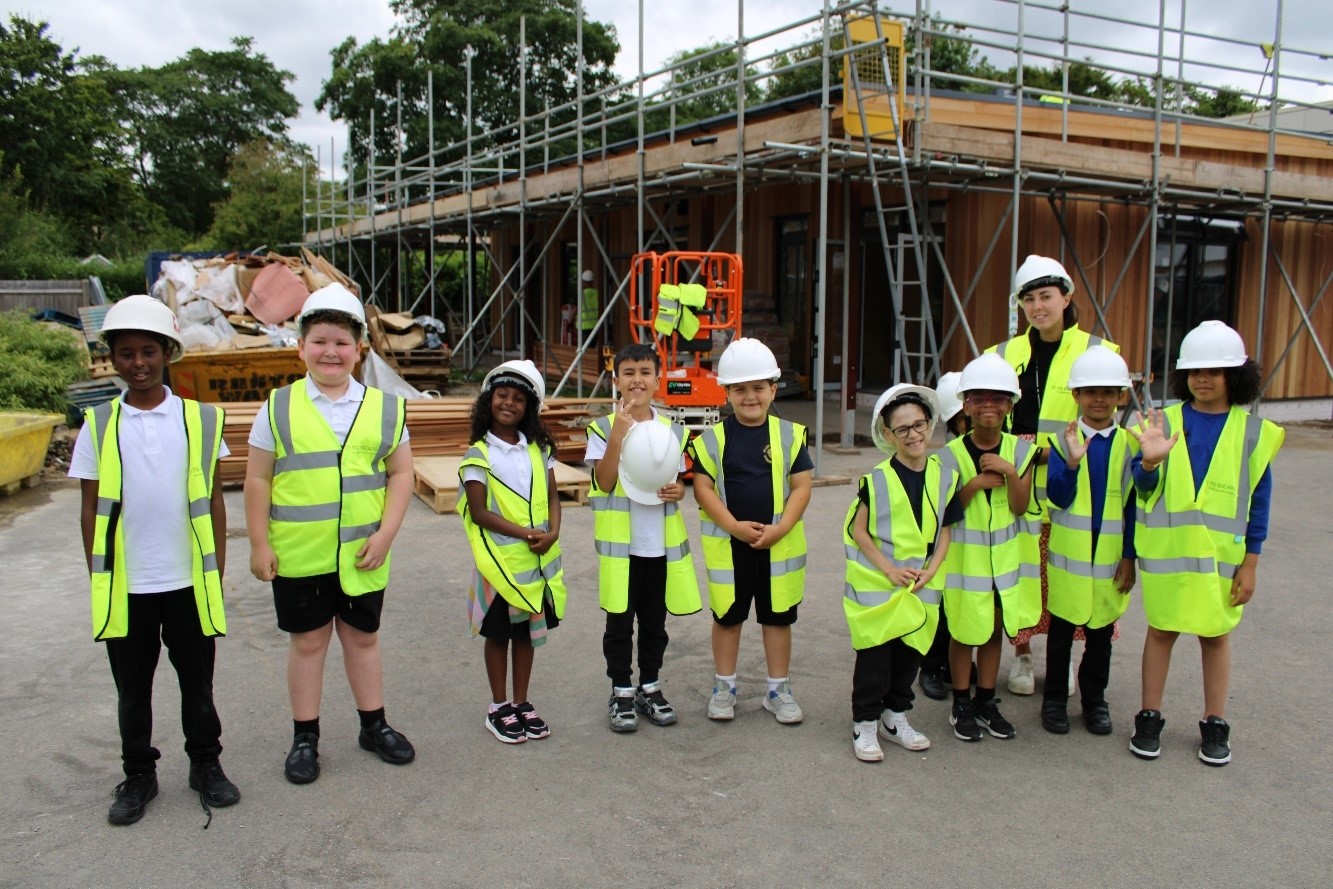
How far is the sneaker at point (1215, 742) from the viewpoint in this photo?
3.67m

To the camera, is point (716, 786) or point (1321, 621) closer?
point (716, 786)

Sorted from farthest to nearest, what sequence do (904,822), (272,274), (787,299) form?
(787,299), (272,274), (904,822)

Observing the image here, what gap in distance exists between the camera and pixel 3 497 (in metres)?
8.51

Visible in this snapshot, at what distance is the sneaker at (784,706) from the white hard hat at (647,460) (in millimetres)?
906

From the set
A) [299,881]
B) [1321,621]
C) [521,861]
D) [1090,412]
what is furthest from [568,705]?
[1321,621]

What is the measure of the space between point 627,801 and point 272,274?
1200 centimetres

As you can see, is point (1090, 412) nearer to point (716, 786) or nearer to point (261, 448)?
point (716, 786)

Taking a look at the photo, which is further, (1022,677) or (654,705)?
(1022,677)

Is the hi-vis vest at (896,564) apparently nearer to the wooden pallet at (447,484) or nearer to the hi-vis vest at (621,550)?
the hi-vis vest at (621,550)

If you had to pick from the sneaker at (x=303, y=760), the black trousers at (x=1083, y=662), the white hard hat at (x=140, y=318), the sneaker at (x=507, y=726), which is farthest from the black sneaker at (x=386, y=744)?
the black trousers at (x=1083, y=662)

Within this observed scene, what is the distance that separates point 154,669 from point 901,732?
2.60m

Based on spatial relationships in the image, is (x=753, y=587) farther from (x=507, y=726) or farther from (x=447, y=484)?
(x=447, y=484)

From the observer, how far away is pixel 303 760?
→ 350 centimetres

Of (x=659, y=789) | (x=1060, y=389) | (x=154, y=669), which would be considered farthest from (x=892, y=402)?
(x=154, y=669)
